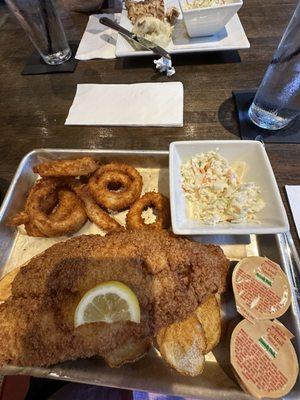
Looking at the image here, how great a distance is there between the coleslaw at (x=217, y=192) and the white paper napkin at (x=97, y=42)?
1364 mm

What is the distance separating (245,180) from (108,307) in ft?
2.67

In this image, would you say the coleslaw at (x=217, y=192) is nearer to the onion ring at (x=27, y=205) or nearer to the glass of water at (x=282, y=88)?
the glass of water at (x=282, y=88)

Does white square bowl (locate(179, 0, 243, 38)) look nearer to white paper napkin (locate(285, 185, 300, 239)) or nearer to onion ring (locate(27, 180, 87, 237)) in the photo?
white paper napkin (locate(285, 185, 300, 239))

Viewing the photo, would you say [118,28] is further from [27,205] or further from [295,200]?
[295,200]

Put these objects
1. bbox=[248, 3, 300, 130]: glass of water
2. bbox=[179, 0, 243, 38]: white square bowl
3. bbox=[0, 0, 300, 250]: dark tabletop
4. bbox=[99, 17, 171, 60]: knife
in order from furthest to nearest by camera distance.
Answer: bbox=[99, 17, 171, 60]: knife, bbox=[179, 0, 243, 38]: white square bowl, bbox=[0, 0, 300, 250]: dark tabletop, bbox=[248, 3, 300, 130]: glass of water

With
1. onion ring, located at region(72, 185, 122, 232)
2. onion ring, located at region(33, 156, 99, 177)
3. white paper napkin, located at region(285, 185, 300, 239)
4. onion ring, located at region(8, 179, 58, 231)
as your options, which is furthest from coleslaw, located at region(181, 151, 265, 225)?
onion ring, located at region(8, 179, 58, 231)

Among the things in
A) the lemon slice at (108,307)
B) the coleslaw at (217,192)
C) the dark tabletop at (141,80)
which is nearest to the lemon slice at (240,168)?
the coleslaw at (217,192)

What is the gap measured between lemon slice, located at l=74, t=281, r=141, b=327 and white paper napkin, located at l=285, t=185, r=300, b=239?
827mm

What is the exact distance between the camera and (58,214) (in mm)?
1334

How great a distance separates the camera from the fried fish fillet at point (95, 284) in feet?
3.14

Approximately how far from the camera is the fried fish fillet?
96 cm

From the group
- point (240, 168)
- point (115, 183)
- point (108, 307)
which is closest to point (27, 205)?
point (115, 183)

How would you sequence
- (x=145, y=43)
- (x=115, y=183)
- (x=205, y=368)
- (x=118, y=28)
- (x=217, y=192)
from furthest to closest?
(x=118, y=28), (x=145, y=43), (x=115, y=183), (x=217, y=192), (x=205, y=368)

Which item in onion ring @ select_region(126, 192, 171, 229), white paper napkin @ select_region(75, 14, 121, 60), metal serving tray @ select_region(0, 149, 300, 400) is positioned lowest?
metal serving tray @ select_region(0, 149, 300, 400)
